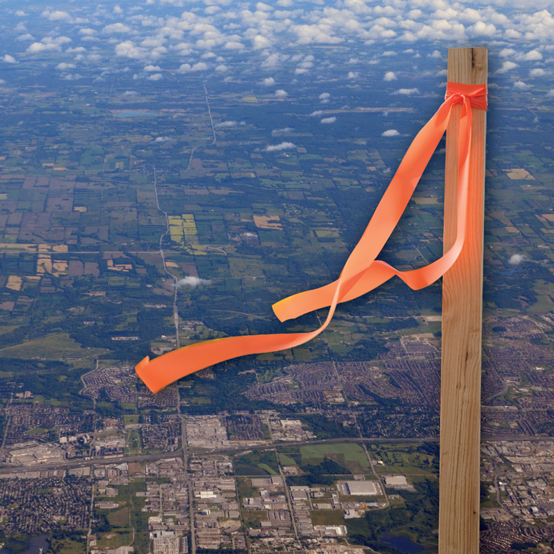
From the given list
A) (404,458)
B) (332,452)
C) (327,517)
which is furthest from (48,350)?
(404,458)

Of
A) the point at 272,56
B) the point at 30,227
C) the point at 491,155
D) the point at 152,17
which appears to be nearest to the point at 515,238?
the point at 30,227

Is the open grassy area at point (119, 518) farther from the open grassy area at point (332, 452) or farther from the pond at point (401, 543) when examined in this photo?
the pond at point (401, 543)

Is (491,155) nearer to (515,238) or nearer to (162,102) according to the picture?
(515,238)

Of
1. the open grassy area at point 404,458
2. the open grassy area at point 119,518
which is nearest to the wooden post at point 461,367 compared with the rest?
the open grassy area at point 119,518

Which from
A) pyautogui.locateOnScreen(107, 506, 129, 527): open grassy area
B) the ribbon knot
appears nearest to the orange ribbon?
the ribbon knot

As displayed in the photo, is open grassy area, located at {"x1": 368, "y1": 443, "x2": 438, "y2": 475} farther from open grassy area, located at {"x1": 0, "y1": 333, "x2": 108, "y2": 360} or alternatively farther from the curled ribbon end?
the curled ribbon end

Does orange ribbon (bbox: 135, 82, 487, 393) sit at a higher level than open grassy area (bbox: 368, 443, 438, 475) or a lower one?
higher
